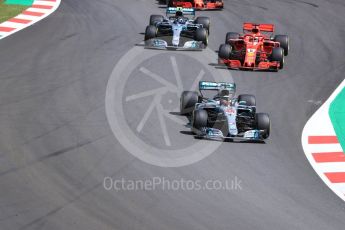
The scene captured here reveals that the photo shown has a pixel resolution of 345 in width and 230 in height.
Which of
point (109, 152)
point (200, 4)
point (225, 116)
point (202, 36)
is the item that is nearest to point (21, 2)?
point (200, 4)

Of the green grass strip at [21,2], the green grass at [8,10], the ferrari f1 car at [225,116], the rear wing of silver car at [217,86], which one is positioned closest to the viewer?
the ferrari f1 car at [225,116]

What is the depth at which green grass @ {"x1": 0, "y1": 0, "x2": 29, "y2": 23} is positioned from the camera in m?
29.1

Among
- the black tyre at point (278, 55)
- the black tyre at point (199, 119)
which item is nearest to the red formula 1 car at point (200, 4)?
the black tyre at point (278, 55)

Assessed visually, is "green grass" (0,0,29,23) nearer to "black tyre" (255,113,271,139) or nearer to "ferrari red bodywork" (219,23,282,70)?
"ferrari red bodywork" (219,23,282,70)

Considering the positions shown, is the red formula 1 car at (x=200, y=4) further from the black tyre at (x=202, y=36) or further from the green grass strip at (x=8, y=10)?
the green grass strip at (x=8, y=10)

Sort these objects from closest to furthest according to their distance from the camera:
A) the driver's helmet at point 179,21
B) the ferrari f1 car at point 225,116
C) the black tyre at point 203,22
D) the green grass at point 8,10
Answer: the ferrari f1 car at point 225,116 → the driver's helmet at point 179,21 → the black tyre at point 203,22 → the green grass at point 8,10

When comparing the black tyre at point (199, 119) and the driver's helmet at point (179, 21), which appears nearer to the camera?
the black tyre at point (199, 119)

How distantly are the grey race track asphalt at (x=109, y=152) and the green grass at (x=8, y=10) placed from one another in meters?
1.91

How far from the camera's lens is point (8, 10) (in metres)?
30.2

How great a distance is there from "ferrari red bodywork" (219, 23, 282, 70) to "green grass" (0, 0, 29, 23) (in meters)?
9.22

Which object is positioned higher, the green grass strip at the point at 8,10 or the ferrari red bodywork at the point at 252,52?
the ferrari red bodywork at the point at 252,52

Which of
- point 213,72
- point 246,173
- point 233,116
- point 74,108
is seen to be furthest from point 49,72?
point 246,173

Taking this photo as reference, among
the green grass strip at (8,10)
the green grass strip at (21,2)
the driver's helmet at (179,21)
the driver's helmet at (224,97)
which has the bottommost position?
the green grass strip at (21,2)

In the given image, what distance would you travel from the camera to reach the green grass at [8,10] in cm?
2912
